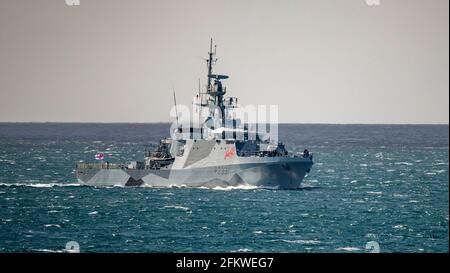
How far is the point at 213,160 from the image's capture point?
78312mm

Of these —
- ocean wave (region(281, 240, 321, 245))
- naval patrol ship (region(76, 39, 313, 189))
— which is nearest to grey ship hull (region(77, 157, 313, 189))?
naval patrol ship (region(76, 39, 313, 189))

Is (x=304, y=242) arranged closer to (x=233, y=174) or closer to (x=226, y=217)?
(x=226, y=217)

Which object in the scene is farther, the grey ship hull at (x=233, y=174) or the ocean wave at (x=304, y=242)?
the grey ship hull at (x=233, y=174)

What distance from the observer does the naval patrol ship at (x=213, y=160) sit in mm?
77375

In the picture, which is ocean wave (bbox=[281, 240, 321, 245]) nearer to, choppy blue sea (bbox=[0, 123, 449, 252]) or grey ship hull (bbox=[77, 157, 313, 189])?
choppy blue sea (bbox=[0, 123, 449, 252])

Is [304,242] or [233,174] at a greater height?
[233,174]

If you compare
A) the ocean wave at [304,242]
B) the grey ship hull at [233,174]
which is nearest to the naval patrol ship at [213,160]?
the grey ship hull at [233,174]

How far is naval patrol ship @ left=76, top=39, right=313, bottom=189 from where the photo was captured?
77375 millimetres

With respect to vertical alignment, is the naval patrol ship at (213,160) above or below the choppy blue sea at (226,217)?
above

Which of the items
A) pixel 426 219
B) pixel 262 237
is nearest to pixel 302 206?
pixel 426 219

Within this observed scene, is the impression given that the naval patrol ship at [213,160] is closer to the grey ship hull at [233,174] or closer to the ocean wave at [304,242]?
the grey ship hull at [233,174]

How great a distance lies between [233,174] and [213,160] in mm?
2102

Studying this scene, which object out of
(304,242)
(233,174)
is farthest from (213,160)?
(304,242)
